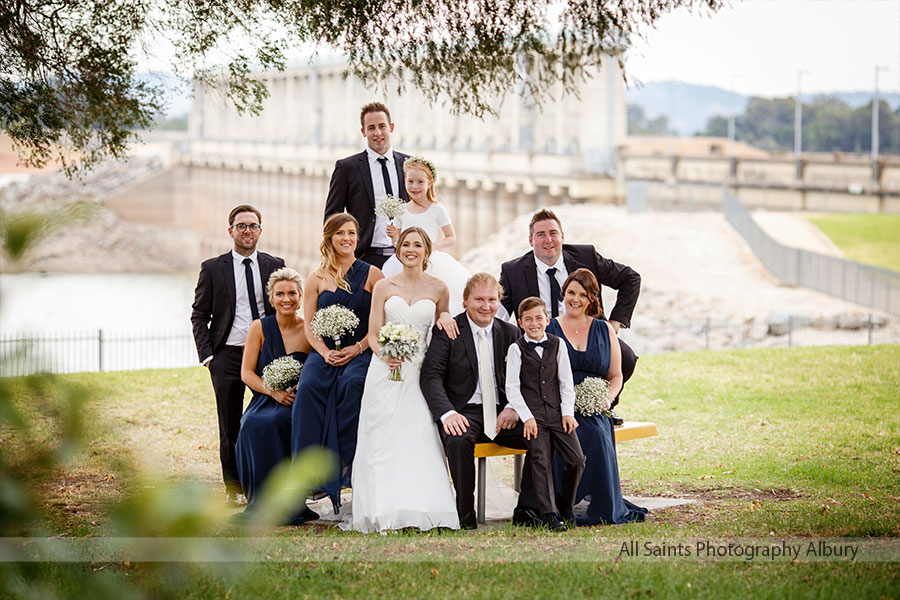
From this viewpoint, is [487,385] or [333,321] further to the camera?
[333,321]

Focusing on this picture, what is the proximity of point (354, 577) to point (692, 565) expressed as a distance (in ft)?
5.80

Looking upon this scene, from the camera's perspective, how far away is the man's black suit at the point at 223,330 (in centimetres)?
794

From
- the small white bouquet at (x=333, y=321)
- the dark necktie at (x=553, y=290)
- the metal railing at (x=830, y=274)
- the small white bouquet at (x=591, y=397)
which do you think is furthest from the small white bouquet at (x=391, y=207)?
the metal railing at (x=830, y=274)

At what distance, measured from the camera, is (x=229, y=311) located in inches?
313

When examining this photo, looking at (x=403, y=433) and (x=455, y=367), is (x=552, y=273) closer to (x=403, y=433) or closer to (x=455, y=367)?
(x=455, y=367)

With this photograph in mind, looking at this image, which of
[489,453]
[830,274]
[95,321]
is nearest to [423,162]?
[489,453]

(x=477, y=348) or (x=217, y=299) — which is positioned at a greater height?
(x=217, y=299)

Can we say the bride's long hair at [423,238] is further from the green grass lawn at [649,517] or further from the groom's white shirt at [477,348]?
the green grass lawn at [649,517]

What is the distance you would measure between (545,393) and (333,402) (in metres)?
1.46

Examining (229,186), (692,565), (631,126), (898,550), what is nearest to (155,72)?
(692,565)

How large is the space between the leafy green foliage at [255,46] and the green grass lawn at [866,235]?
37729 mm

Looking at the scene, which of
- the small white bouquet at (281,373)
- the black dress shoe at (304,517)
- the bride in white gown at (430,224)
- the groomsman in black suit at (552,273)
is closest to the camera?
the black dress shoe at (304,517)

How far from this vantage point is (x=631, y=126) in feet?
504

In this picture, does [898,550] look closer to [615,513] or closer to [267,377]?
[615,513]
